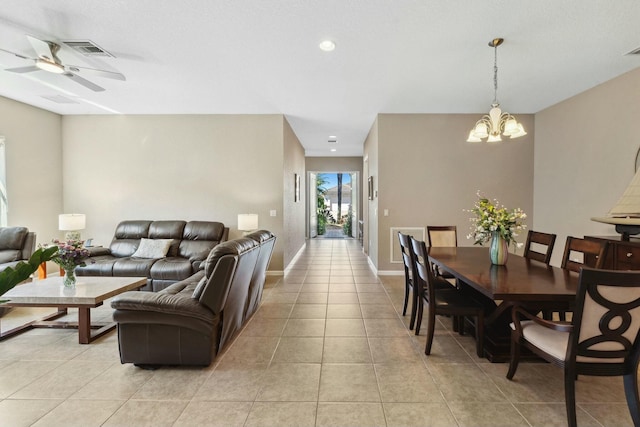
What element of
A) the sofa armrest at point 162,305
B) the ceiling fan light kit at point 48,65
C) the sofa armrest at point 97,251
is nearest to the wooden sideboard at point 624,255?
the sofa armrest at point 162,305

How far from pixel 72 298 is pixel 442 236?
4.06 metres

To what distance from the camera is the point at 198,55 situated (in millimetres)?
3133

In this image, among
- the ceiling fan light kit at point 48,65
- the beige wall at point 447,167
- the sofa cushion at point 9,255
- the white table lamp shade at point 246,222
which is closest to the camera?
the ceiling fan light kit at point 48,65

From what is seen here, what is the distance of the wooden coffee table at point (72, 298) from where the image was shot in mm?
2590

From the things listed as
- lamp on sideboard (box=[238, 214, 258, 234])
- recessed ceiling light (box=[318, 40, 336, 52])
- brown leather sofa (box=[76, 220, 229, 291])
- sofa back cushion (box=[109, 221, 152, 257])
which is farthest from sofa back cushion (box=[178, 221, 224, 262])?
recessed ceiling light (box=[318, 40, 336, 52])

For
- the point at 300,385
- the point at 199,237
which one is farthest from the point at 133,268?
the point at 300,385

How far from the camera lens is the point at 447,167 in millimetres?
5164

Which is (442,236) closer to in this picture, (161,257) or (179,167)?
(161,257)

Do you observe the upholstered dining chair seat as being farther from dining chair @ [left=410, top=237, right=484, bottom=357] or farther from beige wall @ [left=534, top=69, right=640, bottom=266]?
beige wall @ [left=534, top=69, right=640, bottom=266]

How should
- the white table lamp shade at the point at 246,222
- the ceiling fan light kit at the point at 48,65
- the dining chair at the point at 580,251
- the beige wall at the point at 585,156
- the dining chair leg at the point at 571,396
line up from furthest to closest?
the white table lamp shade at the point at 246,222 < the beige wall at the point at 585,156 < the ceiling fan light kit at the point at 48,65 < the dining chair at the point at 580,251 < the dining chair leg at the point at 571,396

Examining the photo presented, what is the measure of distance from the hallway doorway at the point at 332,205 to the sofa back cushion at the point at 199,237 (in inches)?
222

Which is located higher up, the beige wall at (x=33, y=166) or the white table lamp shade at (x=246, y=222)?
the beige wall at (x=33, y=166)

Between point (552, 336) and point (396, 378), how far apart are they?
1.03 metres

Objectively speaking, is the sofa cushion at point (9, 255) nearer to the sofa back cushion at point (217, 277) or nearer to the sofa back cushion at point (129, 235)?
the sofa back cushion at point (129, 235)
